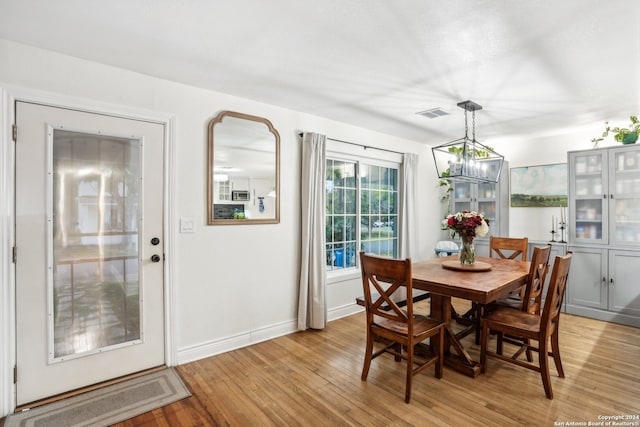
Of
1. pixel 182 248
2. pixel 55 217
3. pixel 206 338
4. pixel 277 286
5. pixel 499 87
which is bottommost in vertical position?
pixel 206 338

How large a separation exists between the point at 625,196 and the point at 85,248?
220 inches

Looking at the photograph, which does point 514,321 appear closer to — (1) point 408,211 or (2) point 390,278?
(2) point 390,278

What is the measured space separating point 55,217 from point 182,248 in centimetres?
90

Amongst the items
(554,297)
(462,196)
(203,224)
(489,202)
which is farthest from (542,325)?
(462,196)

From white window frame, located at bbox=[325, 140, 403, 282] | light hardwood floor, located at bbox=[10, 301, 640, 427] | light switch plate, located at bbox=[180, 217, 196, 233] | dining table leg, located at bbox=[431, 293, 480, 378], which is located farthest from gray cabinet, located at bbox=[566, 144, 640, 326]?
light switch plate, located at bbox=[180, 217, 196, 233]

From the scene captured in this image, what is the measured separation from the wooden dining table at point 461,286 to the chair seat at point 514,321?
22cm

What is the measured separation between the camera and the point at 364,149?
A: 4363 mm

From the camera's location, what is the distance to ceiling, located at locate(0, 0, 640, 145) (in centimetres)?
179

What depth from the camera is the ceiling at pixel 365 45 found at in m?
1.79

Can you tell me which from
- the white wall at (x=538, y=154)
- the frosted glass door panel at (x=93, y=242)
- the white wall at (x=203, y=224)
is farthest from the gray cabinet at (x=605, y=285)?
the frosted glass door panel at (x=93, y=242)

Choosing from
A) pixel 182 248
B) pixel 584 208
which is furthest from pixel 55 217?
pixel 584 208

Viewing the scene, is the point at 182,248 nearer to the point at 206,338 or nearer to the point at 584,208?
the point at 206,338

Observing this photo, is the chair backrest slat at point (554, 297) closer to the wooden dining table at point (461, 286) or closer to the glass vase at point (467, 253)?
the wooden dining table at point (461, 286)

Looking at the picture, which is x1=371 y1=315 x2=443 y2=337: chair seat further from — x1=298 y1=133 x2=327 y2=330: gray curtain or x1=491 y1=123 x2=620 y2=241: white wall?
x1=491 y1=123 x2=620 y2=241: white wall
